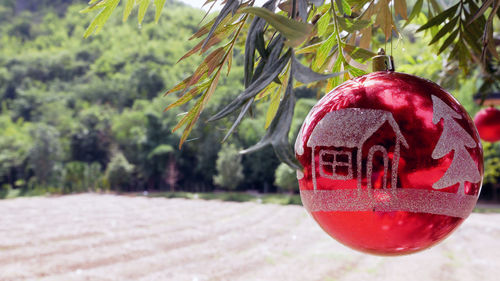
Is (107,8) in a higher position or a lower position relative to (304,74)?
higher

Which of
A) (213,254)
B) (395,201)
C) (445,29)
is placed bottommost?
(213,254)

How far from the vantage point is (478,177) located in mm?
693

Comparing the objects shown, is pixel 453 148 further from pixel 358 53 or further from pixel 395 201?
pixel 358 53

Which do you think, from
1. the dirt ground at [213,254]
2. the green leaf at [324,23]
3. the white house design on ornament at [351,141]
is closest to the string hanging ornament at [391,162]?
the white house design on ornament at [351,141]

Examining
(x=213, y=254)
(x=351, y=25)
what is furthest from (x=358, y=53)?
(x=213, y=254)

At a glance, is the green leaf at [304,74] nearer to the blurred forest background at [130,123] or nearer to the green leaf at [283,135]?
the green leaf at [283,135]

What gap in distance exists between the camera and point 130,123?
2592 cm

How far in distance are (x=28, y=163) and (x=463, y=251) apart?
2247 cm

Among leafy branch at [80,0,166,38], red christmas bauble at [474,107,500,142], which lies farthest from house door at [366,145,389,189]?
red christmas bauble at [474,107,500,142]

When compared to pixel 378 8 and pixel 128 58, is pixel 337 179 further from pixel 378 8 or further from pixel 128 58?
pixel 128 58

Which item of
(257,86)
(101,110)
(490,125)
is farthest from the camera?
(101,110)

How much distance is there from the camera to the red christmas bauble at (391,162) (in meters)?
0.63

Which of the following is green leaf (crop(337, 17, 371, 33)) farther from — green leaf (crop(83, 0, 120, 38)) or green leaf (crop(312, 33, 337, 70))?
green leaf (crop(83, 0, 120, 38))

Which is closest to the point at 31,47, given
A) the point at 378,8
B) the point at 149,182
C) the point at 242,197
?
the point at 149,182
